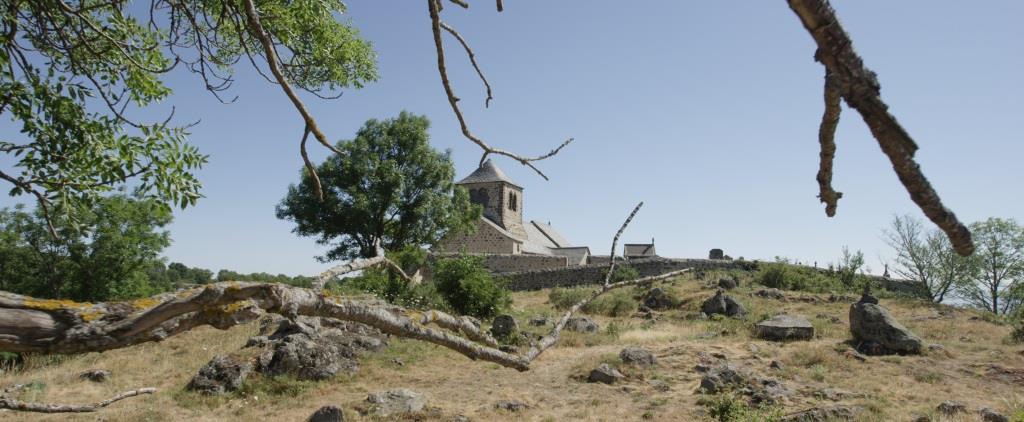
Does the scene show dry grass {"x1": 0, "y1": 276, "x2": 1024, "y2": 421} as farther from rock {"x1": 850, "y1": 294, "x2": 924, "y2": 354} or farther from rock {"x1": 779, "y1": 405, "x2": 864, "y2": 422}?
rock {"x1": 850, "y1": 294, "x2": 924, "y2": 354}

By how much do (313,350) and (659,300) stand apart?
565 inches

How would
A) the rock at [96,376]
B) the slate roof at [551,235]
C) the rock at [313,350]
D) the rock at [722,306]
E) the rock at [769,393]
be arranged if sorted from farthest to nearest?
the slate roof at [551,235]
the rock at [722,306]
the rock at [96,376]
the rock at [313,350]
the rock at [769,393]

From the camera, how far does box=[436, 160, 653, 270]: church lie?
3916 cm

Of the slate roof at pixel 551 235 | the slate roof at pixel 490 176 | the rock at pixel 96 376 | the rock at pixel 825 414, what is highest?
the slate roof at pixel 490 176

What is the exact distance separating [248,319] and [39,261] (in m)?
31.0

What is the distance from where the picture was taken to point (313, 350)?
11734mm

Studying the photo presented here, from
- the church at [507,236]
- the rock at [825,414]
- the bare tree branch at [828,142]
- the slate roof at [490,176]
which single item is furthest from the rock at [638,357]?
the slate roof at [490,176]

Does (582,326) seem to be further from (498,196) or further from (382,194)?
(498,196)

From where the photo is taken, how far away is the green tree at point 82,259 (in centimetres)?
2380

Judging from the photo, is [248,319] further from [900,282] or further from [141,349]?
[900,282]

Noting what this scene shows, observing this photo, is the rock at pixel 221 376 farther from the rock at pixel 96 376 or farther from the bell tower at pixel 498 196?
the bell tower at pixel 498 196

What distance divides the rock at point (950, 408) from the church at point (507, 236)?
97.0 feet

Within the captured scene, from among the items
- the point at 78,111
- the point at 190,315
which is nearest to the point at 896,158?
the point at 190,315

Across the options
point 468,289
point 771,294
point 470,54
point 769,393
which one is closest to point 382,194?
point 468,289
